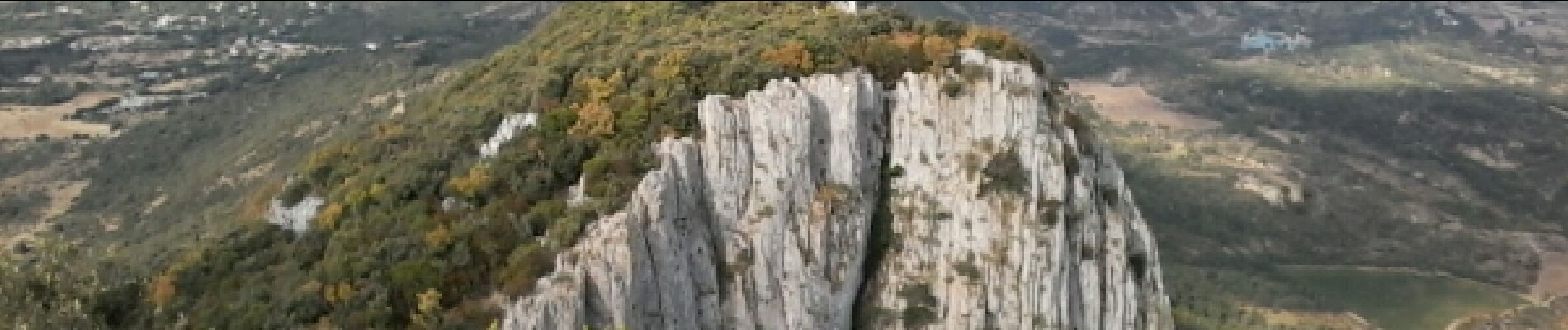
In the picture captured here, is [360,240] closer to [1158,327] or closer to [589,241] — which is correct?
[589,241]

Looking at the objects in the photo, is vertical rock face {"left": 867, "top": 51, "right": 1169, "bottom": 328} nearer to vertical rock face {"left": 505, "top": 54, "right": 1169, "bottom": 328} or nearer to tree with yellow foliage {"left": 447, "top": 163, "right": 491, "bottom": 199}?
vertical rock face {"left": 505, "top": 54, "right": 1169, "bottom": 328}

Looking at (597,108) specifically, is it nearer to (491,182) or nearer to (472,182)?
(491,182)

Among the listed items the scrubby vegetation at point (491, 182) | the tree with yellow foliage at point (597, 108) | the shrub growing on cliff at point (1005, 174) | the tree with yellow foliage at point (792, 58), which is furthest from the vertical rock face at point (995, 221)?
the tree with yellow foliage at point (597, 108)

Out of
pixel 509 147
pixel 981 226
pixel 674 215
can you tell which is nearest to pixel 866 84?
pixel 981 226

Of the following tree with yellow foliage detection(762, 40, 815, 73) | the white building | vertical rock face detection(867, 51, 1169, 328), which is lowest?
vertical rock face detection(867, 51, 1169, 328)

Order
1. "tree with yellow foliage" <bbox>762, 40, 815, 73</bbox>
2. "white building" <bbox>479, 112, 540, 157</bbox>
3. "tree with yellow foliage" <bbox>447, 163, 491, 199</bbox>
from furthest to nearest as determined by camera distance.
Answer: "white building" <bbox>479, 112, 540, 157</bbox>
"tree with yellow foliage" <bbox>762, 40, 815, 73</bbox>
"tree with yellow foliage" <bbox>447, 163, 491, 199</bbox>

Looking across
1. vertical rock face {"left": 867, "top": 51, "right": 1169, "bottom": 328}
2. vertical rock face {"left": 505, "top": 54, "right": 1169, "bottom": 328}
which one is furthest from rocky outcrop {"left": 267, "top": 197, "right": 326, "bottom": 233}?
vertical rock face {"left": 867, "top": 51, "right": 1169, "bottom": 328}
